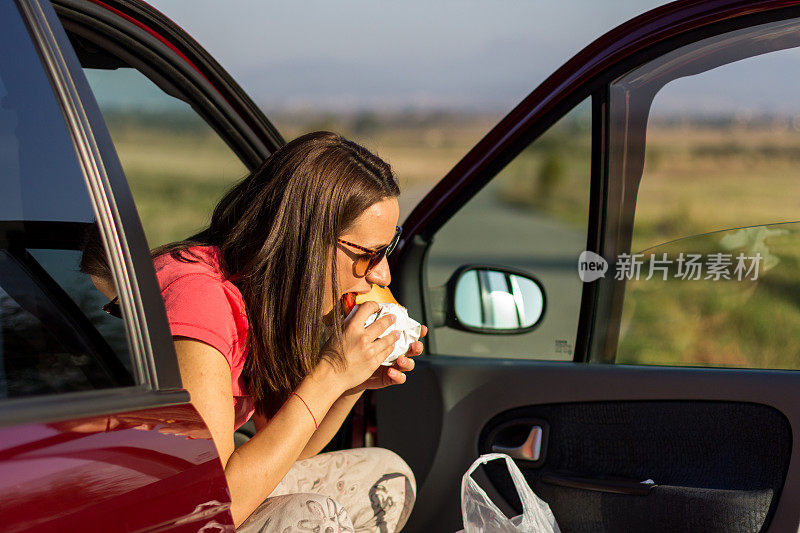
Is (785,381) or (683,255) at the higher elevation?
(683,255)

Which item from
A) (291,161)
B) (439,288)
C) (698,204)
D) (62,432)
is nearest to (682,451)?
(698,204)

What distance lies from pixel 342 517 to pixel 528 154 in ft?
3.52

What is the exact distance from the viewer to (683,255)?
211 centimetres

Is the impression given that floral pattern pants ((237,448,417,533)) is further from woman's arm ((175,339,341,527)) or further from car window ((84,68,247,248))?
car window ((84,68,247,248))

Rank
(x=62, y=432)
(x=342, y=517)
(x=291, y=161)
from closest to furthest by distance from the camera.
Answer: (x=62, y=432)
(x=342, y=517)
(x=291, y=161)

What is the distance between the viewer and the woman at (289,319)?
5.08 ft

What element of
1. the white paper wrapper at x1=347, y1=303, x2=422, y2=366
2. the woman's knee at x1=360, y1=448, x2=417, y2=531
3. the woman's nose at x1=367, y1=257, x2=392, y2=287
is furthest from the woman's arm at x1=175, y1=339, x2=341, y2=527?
the woman's knee at x1=360, y1=448, x2=417, y2=531

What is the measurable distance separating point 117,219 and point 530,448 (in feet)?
4.29

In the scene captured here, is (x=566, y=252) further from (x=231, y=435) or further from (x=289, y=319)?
(x=231, y=435)

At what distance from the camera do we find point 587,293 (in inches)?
89.6

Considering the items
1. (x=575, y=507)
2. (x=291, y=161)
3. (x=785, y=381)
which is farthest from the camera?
(x=575, y=507)

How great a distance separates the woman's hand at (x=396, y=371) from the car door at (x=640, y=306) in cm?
33

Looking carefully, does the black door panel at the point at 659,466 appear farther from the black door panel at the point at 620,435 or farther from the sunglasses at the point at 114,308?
the sunglasses at the point at 114,308

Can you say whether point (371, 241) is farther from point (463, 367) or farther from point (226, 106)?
point (226, 106)
